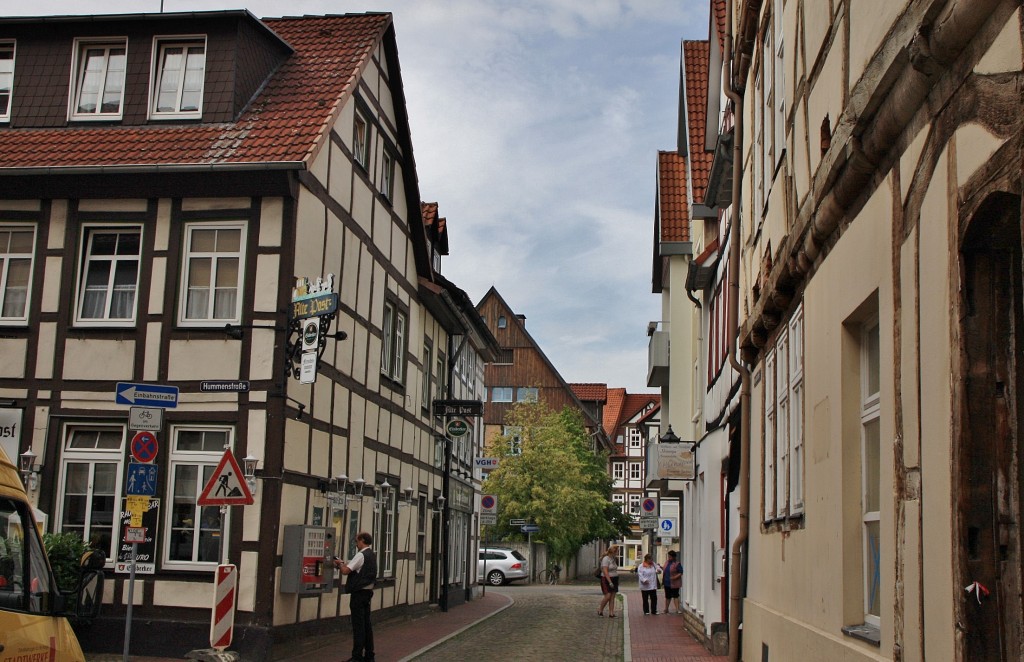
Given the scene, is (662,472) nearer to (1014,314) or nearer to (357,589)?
(357,589)

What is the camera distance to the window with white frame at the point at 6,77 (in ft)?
61.7

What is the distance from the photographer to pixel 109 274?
17.0m

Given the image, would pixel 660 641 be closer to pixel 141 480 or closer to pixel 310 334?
pixel 310 334

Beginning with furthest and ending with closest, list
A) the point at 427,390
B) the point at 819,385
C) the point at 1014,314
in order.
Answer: the point at 427,390, the point at 819,385, the point at 1014,314

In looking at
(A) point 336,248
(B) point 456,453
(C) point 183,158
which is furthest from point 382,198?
(B) point 456,453

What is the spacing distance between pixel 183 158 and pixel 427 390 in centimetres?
1152

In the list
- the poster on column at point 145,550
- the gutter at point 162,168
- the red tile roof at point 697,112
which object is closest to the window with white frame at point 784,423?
the gutter at point 162,168

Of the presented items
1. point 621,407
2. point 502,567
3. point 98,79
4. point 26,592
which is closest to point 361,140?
point 98,79

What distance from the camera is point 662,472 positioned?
2255 cm

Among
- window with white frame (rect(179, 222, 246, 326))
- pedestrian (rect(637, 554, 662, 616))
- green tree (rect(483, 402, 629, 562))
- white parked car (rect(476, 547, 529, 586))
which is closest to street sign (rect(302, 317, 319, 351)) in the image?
window with white frame (rect(179, 222, 246, 326))

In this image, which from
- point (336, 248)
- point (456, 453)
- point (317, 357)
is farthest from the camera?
point (456, 453)

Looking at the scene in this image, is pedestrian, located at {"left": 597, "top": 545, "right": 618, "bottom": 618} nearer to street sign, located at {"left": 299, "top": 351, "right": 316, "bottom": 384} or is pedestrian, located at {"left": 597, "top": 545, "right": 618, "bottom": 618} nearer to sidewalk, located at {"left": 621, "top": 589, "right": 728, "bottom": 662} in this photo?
sidewalk, located at {"left": 621, "top": 589, "right": 728, "bottom": 662}

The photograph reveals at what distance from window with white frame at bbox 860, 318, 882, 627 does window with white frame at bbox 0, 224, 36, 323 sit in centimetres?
1335

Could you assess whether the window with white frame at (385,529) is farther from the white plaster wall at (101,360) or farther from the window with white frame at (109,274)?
the window with white frame at (109,274)
